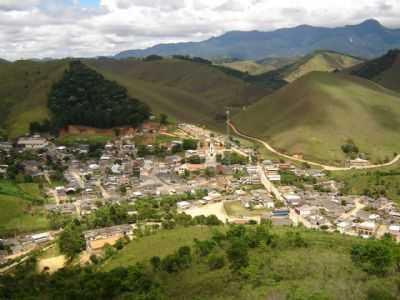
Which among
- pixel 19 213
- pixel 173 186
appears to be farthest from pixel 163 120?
pixel 19 213

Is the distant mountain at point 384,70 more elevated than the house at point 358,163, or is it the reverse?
the distant mountain at point 384,70

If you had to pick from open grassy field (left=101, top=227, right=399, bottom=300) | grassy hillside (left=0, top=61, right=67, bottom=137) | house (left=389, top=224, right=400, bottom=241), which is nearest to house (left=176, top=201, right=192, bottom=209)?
open grassy field (left=101, top=227, right=399, bottom=300)

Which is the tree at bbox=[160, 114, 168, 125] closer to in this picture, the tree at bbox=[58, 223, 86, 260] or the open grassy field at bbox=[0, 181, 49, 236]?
the open grassy field at bbox=[0, 181, 49, 236]

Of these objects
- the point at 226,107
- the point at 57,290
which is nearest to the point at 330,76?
the point at 226,107

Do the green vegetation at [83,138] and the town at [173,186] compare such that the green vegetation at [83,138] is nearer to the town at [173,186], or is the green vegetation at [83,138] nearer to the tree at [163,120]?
the town at [173,186]

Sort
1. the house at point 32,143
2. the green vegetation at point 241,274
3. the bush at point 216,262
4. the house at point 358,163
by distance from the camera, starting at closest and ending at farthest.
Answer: the green vegetation at point 241,274 → the bush at point 216,262 → the house at point 358,163 → the house at point 32,143

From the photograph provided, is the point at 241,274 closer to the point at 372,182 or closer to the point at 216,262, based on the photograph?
the point at 216,262

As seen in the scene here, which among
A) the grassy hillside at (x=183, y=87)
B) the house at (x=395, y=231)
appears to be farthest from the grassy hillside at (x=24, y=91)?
the house at (x=395, y=231)

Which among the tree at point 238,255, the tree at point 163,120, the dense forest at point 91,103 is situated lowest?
the tree at point 238,255
